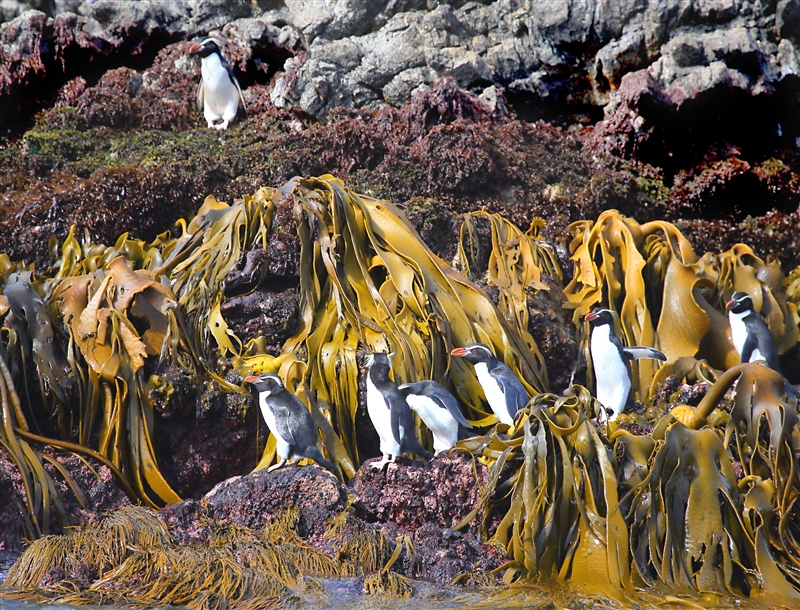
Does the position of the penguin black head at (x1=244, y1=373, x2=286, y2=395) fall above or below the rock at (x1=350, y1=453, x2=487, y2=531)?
above

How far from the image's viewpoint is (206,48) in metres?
4.39

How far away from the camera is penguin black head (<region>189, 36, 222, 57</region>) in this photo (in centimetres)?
436

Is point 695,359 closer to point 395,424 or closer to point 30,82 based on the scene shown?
point 395,424

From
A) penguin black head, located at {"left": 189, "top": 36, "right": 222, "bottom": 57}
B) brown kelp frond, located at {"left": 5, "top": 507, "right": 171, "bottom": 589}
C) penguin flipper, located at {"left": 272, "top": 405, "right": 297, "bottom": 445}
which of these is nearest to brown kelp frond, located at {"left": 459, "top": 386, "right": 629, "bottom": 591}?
penguin flipper, located at {"left": 272, "top": 405, "right": 297, "bottom": 445}

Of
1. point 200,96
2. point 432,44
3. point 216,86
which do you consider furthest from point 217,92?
point 432,44

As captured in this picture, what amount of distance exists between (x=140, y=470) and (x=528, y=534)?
150 cm

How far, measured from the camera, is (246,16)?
15.8 ft

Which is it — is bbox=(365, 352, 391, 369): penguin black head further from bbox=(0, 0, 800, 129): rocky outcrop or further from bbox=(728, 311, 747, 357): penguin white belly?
bbox=(0, 0, 800, 129): rocky outcrop

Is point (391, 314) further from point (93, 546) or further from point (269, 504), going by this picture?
point (93, 546)

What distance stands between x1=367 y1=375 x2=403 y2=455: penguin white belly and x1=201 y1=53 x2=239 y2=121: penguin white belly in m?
2.38

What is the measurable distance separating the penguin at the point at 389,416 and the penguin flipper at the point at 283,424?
12.4 inches

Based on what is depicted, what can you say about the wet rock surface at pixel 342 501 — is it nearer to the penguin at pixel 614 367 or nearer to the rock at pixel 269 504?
the rock at pixel 269 504

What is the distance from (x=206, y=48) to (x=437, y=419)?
2.91m

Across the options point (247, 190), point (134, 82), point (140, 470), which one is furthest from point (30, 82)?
point (140, 470)
